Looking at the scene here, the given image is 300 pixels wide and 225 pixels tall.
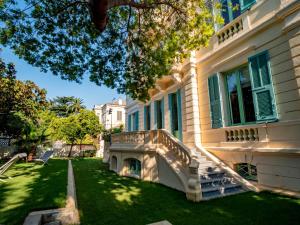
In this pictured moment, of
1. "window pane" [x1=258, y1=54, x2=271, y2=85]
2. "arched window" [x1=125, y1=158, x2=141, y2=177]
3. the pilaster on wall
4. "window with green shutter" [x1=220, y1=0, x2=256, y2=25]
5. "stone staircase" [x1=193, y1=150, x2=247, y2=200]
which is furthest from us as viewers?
"arched window" [x1=125, y1=158, x2=141, y2=177]

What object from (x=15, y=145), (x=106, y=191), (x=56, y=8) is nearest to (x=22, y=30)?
(x=56, y=8)

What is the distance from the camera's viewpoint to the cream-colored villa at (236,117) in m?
5.50

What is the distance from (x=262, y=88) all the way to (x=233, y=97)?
5.20 feet

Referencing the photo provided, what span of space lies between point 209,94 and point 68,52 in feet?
21.8

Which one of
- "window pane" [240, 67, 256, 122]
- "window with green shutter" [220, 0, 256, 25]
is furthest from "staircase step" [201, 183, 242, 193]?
"window with green shutter" [220, 0, 256, 25]

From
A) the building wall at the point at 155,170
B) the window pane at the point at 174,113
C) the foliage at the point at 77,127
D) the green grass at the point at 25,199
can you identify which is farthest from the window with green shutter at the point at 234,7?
the foliage at the point at 77,127

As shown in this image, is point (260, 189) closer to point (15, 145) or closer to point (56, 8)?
point (56, 8)

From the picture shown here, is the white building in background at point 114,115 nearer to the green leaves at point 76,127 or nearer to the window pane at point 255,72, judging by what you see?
the green leaves at point 76,127

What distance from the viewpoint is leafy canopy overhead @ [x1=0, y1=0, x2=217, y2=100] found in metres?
6.25

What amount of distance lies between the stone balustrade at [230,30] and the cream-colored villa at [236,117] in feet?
0.13

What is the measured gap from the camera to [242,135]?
22.6ft

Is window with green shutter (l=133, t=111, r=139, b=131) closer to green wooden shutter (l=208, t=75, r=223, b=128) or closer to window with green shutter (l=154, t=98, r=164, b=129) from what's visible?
window with green shutter (l=154, t=98, r=164, b=129)

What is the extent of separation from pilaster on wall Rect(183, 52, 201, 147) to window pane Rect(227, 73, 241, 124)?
1.77 m

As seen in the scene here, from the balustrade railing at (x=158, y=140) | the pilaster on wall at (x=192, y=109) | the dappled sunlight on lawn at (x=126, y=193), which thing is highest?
the pilaster on wall at (x=192, y=109)
